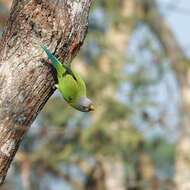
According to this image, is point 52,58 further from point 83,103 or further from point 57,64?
point 83,103

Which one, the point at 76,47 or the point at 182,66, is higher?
the point at 182,66

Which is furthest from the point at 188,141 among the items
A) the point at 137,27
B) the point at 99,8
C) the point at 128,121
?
the point at 99,8

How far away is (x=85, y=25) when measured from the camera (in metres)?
2.28

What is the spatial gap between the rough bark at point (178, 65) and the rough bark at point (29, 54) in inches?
239

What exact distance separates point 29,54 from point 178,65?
7.42 metres

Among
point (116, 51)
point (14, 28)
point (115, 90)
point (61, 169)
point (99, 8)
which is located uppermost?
point (99, 8)

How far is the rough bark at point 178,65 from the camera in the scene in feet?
27.3

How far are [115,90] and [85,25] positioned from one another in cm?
624

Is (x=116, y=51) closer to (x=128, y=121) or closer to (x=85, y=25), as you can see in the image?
(x=128, y=121)

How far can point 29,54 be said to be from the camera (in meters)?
2.15

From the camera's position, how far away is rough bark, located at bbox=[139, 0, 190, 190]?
8.34 metres

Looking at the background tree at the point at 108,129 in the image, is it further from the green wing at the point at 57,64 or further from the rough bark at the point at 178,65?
the green wing at the point at 57,64

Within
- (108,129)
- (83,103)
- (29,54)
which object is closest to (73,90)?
(83,103)

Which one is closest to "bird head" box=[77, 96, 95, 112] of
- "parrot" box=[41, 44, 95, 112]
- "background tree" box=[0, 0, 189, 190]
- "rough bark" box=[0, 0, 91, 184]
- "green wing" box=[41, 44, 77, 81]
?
"parrot" box=[41, 44, 95, 112]
